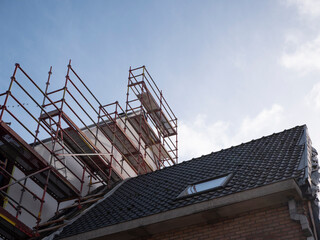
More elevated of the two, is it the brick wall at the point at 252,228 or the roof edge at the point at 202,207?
the roof edge at the point at 202,207

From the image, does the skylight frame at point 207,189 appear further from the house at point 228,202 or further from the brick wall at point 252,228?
the brick wall at point 252,228

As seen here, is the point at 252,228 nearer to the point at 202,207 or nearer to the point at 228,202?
the point at 228,202

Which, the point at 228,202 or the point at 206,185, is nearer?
the point at 228,202

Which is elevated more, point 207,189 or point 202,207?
point 207,189

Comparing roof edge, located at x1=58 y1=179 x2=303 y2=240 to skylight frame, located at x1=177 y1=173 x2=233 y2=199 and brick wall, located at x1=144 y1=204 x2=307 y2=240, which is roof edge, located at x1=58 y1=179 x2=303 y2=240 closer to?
brick wall, located at x1=144 y1=204 x2=307 y2=240

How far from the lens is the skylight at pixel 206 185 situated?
8914mm

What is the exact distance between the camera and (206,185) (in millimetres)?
9344

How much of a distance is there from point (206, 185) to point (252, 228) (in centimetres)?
198

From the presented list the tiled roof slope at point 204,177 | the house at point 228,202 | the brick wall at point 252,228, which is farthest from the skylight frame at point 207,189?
the brick wall at point 252,228

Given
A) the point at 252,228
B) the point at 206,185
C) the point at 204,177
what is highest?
the point at 204,177

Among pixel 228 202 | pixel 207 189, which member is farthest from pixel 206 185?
pixel 228 202

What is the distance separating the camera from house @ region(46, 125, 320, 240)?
7312 millimetres

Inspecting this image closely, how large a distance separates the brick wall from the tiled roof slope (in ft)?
1.60

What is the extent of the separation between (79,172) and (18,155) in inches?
130
